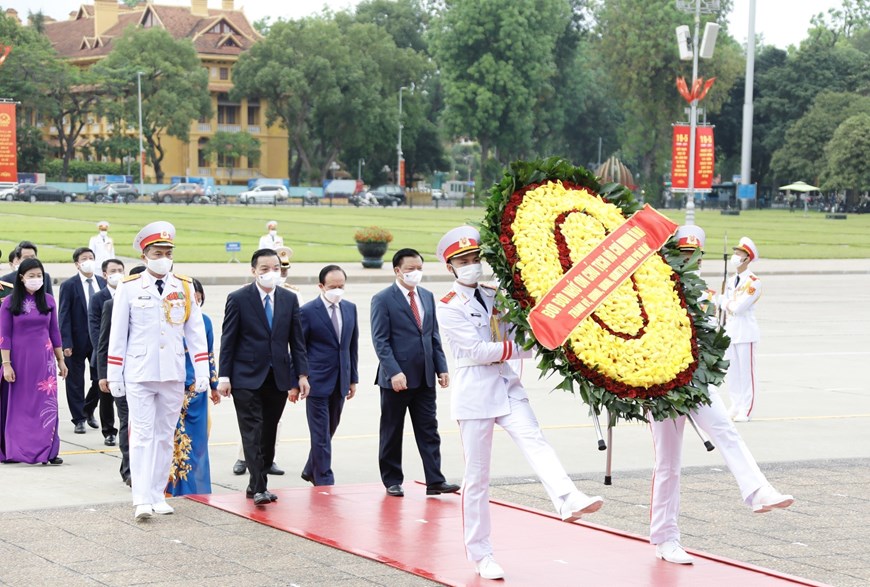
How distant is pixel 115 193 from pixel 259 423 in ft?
263

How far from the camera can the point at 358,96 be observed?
326ft

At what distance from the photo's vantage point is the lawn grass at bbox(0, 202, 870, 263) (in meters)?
41.6

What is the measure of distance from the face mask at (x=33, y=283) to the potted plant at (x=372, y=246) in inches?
937

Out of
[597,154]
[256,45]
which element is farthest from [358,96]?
[597,154]

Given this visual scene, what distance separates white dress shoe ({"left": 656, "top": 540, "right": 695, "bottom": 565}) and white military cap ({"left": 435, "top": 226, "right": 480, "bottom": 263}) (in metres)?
2.12

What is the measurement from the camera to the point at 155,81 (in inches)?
3656

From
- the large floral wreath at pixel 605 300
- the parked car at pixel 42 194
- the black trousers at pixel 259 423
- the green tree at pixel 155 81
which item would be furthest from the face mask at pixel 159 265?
the green tree at pixel 155 81

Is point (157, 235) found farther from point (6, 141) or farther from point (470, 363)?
point (6, 141)

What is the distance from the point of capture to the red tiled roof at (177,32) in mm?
103312

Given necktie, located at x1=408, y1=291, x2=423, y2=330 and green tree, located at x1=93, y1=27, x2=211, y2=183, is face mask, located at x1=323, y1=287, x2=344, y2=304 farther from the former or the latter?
green tree, located at x1=93, y1=27, x2=211, y2=183

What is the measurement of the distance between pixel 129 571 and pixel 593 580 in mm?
2680

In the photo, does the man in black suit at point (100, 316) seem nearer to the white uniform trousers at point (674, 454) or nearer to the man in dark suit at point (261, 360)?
the man in dark suit at point (261, 360)

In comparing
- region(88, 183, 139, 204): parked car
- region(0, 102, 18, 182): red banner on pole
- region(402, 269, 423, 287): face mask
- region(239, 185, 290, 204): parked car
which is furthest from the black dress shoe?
region(239, 185, 290, 204): parked car

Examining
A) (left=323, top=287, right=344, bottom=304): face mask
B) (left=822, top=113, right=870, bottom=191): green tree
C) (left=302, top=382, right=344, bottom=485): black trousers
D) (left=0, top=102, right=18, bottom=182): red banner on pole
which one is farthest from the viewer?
(left=822, top=113, right=870, bottom=191): green tree
